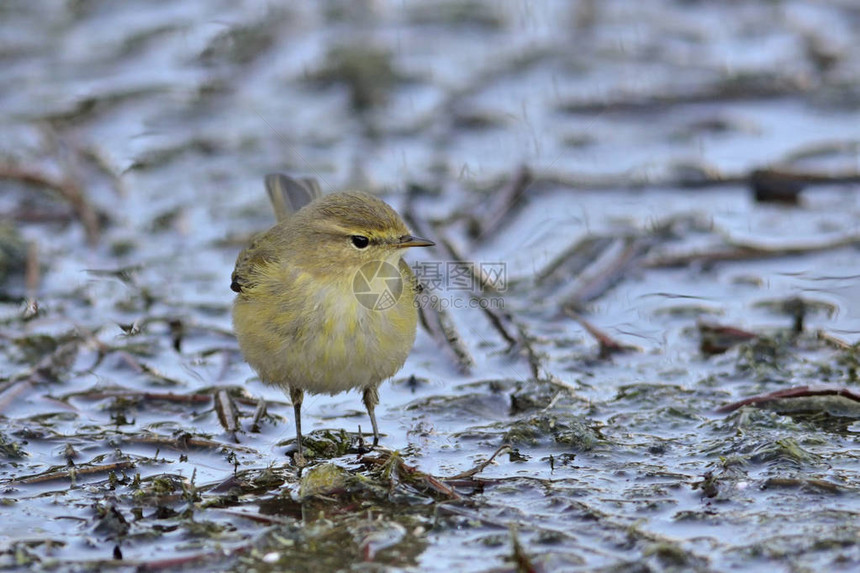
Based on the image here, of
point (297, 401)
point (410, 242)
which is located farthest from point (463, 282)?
point (297, 401)

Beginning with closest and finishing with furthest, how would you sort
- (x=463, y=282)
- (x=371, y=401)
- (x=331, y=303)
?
(x=331, y=303) < (x=371, y=401) < (x=463, y=282)

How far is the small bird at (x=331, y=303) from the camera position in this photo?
219 inches

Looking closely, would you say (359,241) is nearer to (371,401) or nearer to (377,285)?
(377,285)

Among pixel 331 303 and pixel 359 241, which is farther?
pixel 359 241

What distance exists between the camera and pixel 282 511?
4961mm

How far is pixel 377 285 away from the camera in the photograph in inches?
231

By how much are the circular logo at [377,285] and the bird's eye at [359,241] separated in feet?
0.38

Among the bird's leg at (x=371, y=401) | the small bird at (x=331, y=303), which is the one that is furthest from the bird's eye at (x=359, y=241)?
the bird's leg at (x=371, y=401)

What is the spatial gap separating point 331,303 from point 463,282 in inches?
87.5

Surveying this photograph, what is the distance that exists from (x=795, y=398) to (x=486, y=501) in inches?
78.6

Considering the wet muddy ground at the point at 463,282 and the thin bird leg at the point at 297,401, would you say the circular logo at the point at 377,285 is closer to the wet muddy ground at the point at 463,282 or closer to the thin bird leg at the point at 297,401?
the thin bird leg at the point at 297,401

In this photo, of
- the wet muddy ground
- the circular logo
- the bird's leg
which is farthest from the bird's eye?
the wet muddy ground

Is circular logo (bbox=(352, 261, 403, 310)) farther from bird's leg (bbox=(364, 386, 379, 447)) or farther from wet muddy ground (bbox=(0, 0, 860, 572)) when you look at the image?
wet muddy ground (bbox=(0, 0, 860, 572))

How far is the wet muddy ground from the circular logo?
80 centimetres
